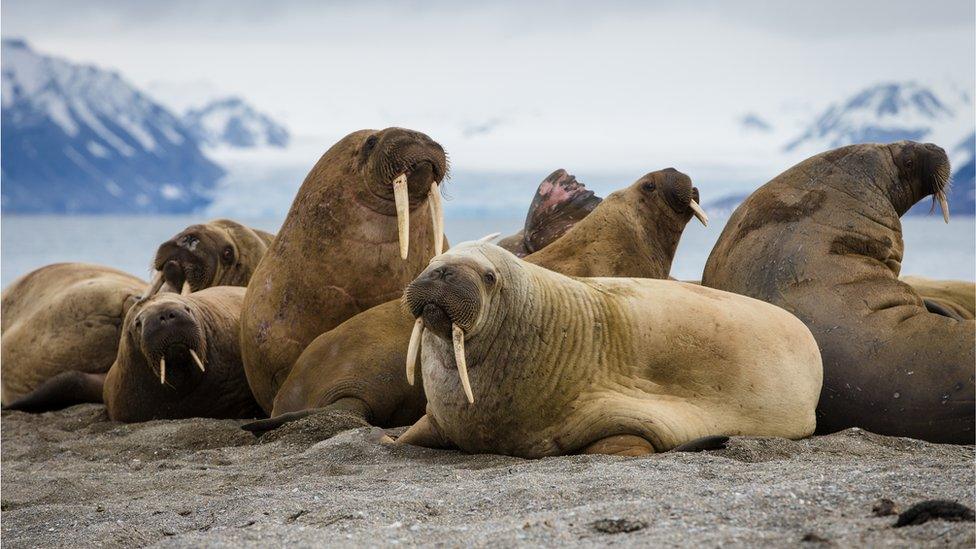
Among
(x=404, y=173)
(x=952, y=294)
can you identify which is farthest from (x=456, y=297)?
(x=952, y=294)

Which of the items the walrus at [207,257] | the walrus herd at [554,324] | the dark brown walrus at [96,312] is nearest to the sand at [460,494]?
the walrus herd at [554,324]

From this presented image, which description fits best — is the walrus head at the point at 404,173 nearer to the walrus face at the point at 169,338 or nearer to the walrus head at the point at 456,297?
the walrus face at the point at 169,338

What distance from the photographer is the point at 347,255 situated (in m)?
6.99

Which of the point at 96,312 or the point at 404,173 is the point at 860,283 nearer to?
the point at 404,173

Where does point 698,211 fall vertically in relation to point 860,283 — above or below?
above

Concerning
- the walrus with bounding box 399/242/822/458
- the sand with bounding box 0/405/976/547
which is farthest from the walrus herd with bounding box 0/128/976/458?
the sand with bounding box 0/405/976/547

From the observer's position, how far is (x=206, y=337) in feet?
24.7

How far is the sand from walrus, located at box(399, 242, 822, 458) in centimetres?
18

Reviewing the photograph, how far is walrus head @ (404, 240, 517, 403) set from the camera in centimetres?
488

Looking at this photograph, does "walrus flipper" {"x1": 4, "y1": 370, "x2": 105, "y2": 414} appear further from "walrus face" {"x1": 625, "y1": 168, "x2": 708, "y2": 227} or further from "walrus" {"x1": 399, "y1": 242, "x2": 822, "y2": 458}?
"walrus face" {"x1": 625, "y1": 168, "x2": 708, "y2": 227}

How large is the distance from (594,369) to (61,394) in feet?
15.3

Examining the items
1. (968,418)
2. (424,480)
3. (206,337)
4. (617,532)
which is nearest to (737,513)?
(617,532)

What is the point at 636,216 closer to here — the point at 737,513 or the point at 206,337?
the point at 206,337

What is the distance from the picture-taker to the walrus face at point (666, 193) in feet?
25.0
